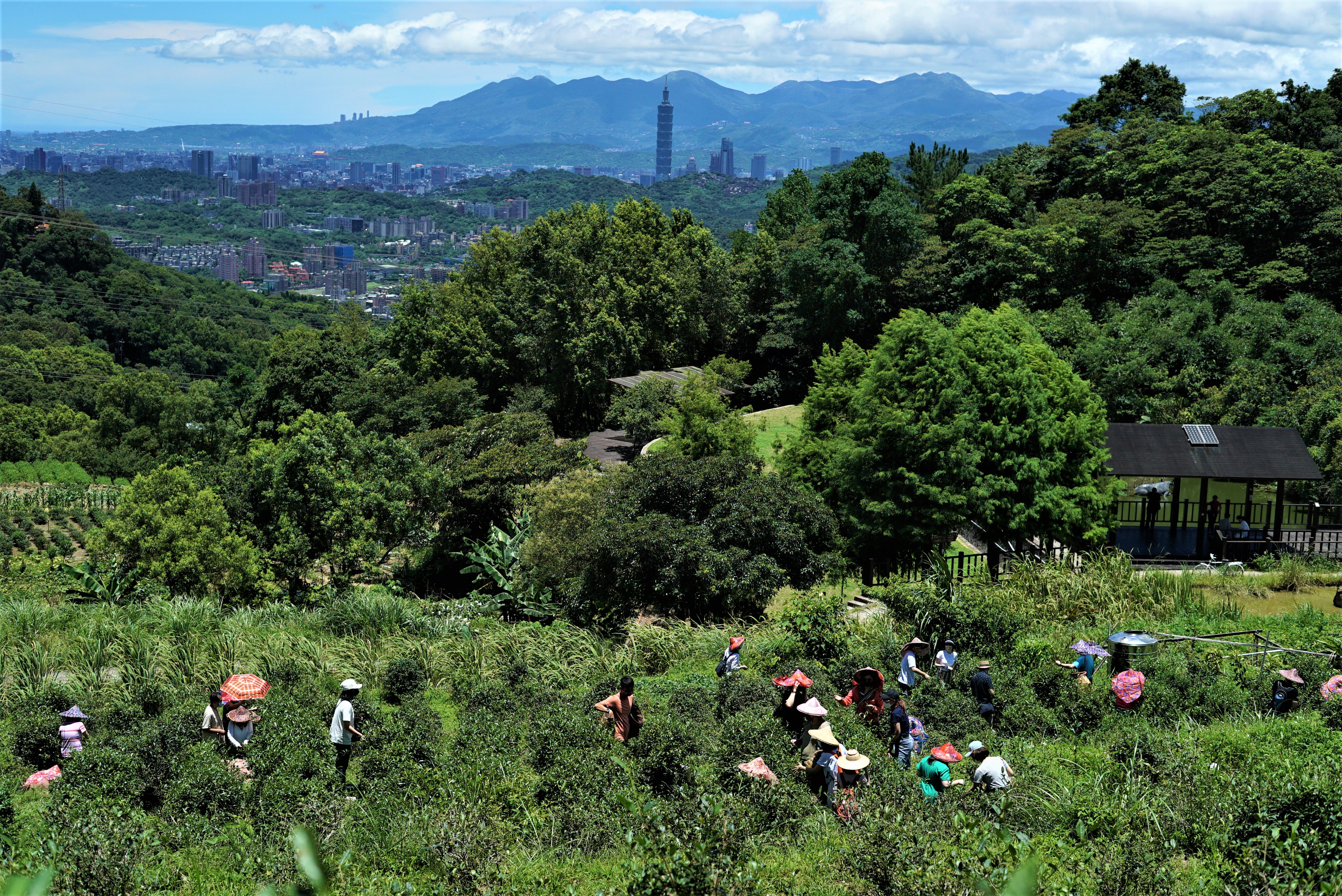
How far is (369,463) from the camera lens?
2217cm

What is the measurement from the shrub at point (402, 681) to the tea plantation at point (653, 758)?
0.10ft

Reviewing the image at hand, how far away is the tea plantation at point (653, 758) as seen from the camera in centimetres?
605

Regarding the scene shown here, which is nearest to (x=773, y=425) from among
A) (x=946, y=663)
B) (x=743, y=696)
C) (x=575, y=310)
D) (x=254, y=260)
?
(x=575, y=310)

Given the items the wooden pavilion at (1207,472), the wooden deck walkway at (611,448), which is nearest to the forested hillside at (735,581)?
the wooden deck walkway at (611,448)

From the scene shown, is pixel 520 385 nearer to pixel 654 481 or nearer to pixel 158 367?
pixel 654 481

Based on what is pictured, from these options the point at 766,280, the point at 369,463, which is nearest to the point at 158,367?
the point at 766,280

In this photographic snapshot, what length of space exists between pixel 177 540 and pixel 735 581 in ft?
37.1

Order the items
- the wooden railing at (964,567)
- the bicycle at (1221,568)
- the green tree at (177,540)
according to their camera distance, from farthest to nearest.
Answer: the green tree at (177,540) → the bicycle at (1221,568) → the wooden railing at (964,567)

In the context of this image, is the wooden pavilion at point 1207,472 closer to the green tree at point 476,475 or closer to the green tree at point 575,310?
the green tree at point 476,475

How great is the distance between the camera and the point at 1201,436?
58.4 feet

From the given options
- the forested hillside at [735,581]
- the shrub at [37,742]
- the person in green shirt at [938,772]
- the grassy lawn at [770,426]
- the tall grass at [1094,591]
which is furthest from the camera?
the grassy lawn at [770,426]

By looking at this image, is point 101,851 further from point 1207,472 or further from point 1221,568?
point 1207,472

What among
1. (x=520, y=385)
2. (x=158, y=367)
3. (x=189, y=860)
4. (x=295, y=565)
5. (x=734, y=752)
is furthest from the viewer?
(x=158, y=367)

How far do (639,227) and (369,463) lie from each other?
73.7ft
